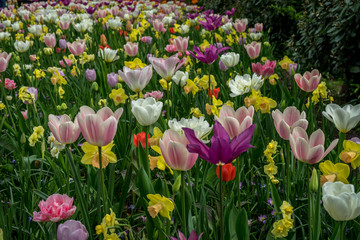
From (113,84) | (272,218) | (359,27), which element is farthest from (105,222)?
(359,27)

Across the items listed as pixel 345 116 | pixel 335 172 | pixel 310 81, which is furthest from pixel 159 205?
pixel 310 81

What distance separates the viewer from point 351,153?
3.73 ft

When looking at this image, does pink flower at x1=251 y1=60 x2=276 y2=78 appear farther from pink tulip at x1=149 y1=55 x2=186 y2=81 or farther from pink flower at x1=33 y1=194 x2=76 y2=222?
pink flower at x1=33 y1=194 x2=76 y2=222

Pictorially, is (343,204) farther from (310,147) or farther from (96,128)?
(96,128)

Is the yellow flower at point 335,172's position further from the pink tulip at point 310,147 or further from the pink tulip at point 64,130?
the pink tulip at point 64,130

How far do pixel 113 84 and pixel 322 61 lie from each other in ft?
6.15

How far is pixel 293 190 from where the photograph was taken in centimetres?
149

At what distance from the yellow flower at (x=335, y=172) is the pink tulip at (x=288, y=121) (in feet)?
0.43

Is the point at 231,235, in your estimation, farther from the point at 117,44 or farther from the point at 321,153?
the point at 117,44

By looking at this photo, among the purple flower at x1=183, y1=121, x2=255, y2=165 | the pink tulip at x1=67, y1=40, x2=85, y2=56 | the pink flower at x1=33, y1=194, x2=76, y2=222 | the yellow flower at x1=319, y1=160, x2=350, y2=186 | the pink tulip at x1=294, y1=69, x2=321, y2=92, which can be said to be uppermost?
the purple flower at x1=183, y1=121, x2=255, y2=165

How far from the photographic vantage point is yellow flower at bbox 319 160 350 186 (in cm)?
108

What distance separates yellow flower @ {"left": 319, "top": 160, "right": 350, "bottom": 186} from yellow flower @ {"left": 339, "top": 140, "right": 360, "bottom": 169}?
2.4 inches

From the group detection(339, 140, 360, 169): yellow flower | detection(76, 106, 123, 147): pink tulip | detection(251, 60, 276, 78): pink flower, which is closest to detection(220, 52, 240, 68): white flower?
detection(251, 60, 276, 78): pink flower

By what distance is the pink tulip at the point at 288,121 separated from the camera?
1.16m
